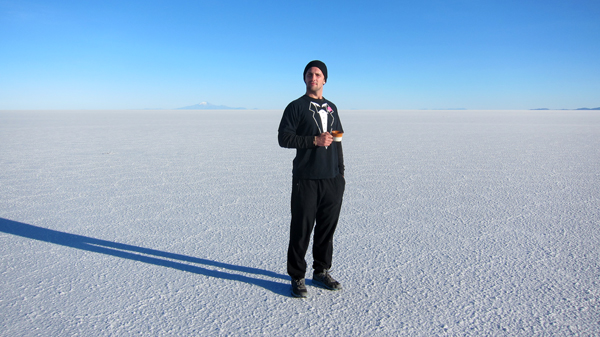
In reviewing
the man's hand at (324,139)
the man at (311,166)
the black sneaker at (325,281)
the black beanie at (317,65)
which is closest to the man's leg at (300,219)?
the man at (311,166)

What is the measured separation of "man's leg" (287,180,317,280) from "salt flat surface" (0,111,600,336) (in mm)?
220

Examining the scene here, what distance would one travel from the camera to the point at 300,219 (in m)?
2.26

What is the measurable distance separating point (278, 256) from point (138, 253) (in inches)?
44.5

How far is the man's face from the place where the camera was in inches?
86.2

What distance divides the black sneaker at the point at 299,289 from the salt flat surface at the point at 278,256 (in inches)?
2.0

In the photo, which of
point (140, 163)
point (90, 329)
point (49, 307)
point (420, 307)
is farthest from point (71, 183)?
point (420, 307)

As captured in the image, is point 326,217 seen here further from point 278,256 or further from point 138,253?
point 138,253

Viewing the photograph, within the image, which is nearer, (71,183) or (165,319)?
(165,319)

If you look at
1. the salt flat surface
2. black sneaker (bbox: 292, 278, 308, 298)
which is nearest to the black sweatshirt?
black sneaker (bbox: 292, 278, 308, 298)

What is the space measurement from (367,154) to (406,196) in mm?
3835

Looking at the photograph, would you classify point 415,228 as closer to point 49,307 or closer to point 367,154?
point 49,307

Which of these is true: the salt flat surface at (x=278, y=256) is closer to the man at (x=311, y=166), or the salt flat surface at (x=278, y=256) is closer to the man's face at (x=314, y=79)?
the man at (x=311, y=166)

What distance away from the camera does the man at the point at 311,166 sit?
7.08 feet

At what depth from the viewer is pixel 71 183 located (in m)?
5.30
